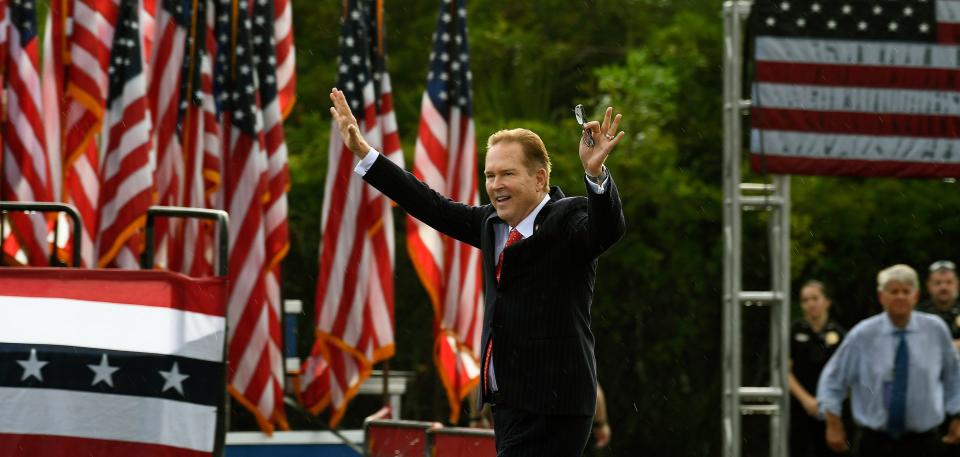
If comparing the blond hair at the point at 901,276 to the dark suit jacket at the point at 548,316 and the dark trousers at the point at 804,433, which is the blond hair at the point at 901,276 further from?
the dark suit jacket at the point at 548,316

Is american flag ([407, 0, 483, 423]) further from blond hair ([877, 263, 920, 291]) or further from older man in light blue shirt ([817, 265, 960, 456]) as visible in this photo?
blond hair ([877, 263, 920, 291])

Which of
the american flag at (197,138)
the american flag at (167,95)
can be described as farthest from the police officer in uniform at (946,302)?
the american flag at (167,95)

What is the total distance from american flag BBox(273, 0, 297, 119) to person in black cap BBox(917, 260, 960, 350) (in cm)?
476

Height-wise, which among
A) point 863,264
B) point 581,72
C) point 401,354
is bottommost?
point 401,354

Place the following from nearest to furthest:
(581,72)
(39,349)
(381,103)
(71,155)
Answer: (39,349), (71,155), (381,103), (581,72)

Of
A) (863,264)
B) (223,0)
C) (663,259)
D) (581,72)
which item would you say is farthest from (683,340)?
(223,0)

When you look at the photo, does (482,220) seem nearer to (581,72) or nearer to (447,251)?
(447,251)

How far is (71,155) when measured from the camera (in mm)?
9781

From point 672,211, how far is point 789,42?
10.1 m

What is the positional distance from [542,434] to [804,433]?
7.24 m

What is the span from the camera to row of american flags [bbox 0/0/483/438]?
32.0 feet

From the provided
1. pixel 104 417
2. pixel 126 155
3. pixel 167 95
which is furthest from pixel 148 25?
pixel 104 417

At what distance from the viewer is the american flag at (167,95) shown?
10.6 m

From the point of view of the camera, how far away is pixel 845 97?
11.0 m
